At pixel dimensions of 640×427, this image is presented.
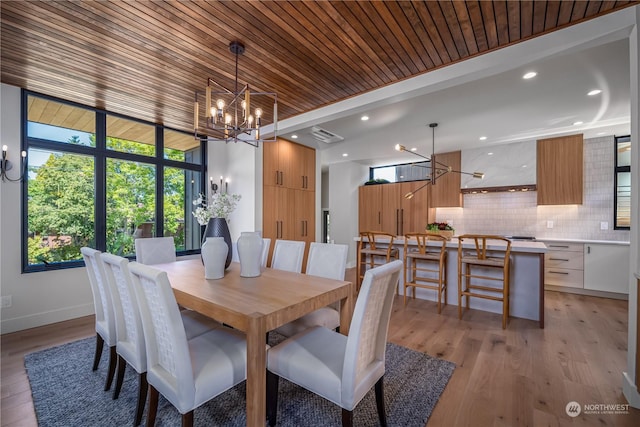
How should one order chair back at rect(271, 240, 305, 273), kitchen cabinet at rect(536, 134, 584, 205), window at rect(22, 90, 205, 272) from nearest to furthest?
chair back at rect(271, 240, 305, 273)
window at rect(22, 90, 205, 272)
kitchen cabinet at rect(536, 134, 584, 205)

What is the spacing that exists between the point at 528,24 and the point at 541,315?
2.83 meters

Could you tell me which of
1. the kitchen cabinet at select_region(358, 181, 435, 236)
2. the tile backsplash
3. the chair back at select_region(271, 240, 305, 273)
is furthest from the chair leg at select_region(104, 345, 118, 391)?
the tile backsplash

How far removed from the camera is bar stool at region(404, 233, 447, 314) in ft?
11.1

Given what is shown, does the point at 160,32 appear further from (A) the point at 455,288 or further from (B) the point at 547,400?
(A) the point at 455,288

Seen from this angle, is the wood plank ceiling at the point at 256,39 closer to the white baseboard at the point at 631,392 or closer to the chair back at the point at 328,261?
the chair back at the point at 328,261

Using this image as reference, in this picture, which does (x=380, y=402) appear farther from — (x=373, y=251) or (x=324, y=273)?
(x=373, y=251)

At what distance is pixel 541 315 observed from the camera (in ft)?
9.44

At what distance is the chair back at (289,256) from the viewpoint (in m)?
2.57

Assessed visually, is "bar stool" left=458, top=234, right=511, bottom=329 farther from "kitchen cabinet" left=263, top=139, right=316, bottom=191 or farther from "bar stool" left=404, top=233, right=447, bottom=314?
"kitchen cabinet" left=263, top=139, right=316, bottom=191

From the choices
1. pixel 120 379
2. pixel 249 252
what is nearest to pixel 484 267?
pixel 249 252

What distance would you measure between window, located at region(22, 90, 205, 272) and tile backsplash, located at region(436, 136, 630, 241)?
541 centimetres

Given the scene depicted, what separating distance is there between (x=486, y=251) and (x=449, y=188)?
239 cm

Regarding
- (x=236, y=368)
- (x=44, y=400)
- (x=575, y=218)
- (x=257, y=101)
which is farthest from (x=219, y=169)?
(x=575, y=218)

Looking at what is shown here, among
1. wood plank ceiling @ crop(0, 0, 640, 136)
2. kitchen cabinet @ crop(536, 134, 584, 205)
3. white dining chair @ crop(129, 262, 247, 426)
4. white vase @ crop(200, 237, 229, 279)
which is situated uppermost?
wood plank ceiling @ crop(0, 0, 640, 136)
